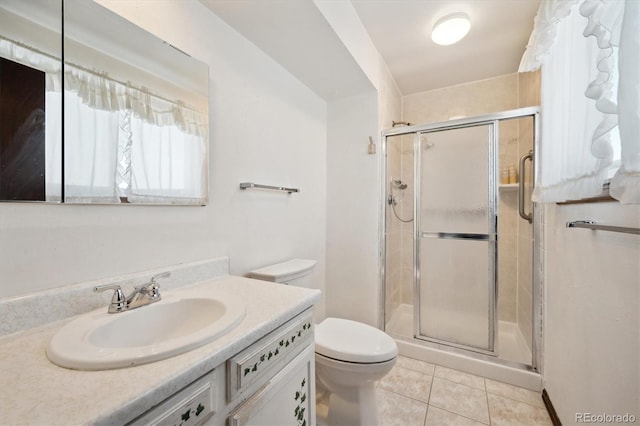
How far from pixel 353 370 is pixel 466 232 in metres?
1.40

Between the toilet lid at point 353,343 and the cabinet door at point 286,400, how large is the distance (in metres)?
0.29

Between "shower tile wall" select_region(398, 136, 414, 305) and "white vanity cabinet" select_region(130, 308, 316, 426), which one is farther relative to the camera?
"shower tile wall" select_region(398, 136, 414, 305)

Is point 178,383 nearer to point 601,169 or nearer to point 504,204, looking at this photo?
point 601,169

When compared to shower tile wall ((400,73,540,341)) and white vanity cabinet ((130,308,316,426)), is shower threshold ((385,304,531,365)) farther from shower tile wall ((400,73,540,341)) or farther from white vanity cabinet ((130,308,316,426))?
white vanity cabinet ((130,308,316,426))

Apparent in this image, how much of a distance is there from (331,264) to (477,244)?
3.86 feet

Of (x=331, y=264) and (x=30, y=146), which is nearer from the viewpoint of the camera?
(x=30, y=146)

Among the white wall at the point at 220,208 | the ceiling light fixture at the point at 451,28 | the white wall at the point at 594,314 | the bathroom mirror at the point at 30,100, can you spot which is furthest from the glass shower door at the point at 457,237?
the bathroom mirror at the point at 30,100

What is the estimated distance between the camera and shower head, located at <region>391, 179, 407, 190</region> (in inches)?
A: 92.1

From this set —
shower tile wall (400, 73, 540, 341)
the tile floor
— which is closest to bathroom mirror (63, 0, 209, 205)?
the tile floor

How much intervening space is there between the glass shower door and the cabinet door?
1.47 metres

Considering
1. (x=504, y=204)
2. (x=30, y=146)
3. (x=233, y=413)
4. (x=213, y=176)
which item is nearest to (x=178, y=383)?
(x=233, y=413)

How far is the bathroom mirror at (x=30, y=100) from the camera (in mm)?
692

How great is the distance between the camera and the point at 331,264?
2.28 meters

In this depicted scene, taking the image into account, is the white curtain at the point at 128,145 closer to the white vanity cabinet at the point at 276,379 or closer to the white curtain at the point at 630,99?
the white vanity cabinet at the point at 276,379
